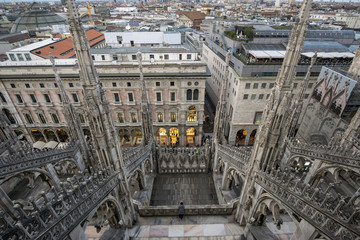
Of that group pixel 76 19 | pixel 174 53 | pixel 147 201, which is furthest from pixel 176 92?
pixel 76 19

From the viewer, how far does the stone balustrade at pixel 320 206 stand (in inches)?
311

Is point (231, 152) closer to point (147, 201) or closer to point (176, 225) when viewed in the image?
point (176, 225)

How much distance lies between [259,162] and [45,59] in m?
39.6

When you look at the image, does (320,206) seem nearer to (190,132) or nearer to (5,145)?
(5,145)

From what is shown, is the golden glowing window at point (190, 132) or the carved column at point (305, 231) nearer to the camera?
the carved column at point (305, 231)

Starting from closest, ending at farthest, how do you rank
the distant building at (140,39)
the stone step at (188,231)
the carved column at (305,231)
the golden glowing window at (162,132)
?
1. the carved column at (305,231)
2. the stone step at (188,231)
3. the golden glowing window at (162,132)
4. the distant building at (140,39)

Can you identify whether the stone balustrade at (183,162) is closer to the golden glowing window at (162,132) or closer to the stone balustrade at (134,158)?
the stone balustrade at (134,158)

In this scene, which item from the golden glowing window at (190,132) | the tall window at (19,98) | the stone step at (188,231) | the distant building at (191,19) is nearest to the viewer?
the stone step at (188,231)

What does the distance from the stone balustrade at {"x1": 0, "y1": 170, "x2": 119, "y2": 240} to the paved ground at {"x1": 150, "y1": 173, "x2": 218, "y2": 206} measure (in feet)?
36.0

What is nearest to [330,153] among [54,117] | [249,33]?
[249,33]

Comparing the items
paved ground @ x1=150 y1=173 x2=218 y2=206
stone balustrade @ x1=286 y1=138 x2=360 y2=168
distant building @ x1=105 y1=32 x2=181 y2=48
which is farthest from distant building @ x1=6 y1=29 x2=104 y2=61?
stone balustrade @ x1=286 y1=138 x2=360 y2=168

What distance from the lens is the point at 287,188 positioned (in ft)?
34.3

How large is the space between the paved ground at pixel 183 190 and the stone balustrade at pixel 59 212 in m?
11.0

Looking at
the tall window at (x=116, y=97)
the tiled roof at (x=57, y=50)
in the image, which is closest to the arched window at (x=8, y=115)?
the tiled roof at (x=57, y=50)
